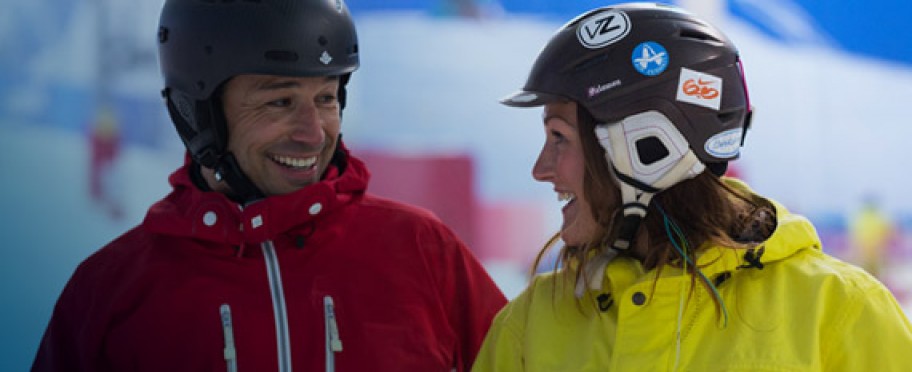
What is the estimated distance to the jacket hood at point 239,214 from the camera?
2.62 metres

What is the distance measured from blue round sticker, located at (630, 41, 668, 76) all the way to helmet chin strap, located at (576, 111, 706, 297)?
0.30 ft

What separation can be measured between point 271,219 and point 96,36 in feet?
5.95

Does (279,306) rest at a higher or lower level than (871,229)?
higher

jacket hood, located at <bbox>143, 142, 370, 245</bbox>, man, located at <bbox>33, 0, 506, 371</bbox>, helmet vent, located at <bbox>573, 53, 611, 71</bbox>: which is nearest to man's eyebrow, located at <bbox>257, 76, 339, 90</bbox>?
man, located at <bbox>33, 0, 506, 371</bbox>

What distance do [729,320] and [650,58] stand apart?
22.1 inches

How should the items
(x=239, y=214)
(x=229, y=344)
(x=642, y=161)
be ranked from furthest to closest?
(x=239, y=214)
(x=229, y=344)
(x=642, y=161)

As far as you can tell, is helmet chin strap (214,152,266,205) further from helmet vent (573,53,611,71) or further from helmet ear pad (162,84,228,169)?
helmet vent (573,53,611,71)

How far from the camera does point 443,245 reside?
2809mm

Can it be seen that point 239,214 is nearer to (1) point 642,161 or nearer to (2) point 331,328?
(2) point 331,328

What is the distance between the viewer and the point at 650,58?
7.44ft

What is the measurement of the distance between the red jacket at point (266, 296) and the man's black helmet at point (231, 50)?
15 cm

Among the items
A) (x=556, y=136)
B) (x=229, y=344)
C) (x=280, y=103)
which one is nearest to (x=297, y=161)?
(x=280, y=103)

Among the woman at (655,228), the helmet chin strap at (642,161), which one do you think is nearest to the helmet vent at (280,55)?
the woman at (655,228)

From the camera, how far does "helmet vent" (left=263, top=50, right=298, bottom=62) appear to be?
107 inches
